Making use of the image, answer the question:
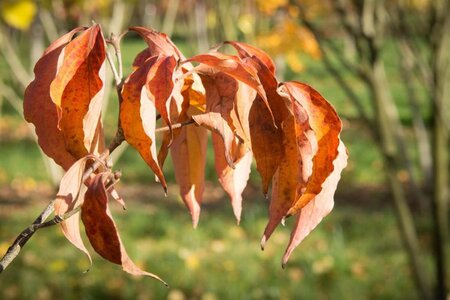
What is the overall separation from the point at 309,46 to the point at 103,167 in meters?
6.82

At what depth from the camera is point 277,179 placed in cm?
68

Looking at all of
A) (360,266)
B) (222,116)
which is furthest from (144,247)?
(222,116)

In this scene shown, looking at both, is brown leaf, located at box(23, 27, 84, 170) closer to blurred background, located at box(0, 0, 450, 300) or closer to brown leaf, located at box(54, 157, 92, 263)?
brown leaf, located at box(54, 157, 92, 263)

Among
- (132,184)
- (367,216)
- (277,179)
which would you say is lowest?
(132,184)

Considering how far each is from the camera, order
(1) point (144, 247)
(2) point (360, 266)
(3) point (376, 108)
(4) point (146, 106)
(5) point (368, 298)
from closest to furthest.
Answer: (4) point (146, 106) → (3) point (376, 108) → (5) point (368, 298) → (2) point (360, 266) → (1) point (144, 247)

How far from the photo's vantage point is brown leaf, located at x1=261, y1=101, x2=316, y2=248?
25.3 inches

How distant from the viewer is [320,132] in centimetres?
67

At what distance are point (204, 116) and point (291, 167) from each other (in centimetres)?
10

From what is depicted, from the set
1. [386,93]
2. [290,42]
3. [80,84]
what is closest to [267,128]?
[80,84]

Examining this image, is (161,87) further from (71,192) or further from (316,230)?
(316,230)

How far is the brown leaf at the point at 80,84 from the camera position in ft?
2.11

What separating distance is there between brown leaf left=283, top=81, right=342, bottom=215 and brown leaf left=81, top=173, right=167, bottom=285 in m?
0.17

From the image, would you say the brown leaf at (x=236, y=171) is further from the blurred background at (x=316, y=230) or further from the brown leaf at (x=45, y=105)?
the blurred background at (x=316, y=230)

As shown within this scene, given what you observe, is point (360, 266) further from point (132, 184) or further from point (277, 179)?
point (132, 184)
